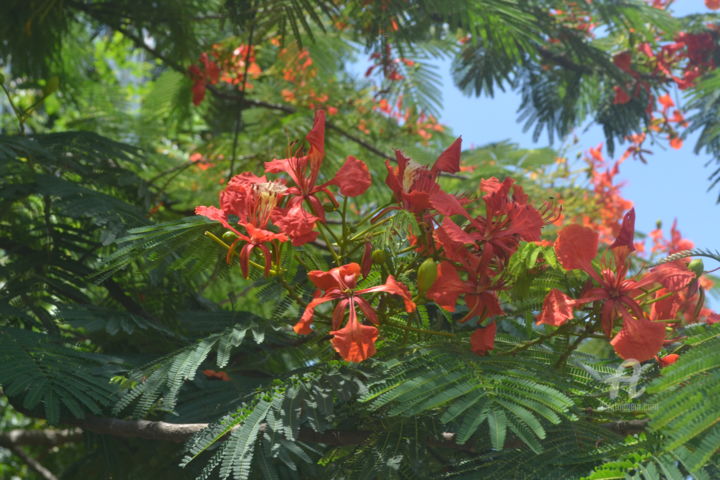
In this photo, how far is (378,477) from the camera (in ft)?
3.73

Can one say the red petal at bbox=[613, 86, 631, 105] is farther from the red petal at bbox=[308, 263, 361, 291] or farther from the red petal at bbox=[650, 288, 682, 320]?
the red petal at bbox=[308, 263, 361, 291]

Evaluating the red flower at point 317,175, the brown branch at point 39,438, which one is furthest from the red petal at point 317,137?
the brown branch at point 39,438

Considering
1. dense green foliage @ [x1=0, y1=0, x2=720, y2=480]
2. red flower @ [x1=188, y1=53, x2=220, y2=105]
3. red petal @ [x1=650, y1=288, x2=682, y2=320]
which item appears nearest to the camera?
dense green foliage @ [x1=0, y1=0, x2=720, y2=480]

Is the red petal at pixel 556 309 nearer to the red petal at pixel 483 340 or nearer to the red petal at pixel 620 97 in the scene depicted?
the red petal at pixel 483 340

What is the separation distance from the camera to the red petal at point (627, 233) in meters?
1.13

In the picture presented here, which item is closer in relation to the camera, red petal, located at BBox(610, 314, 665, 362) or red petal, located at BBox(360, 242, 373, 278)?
red petal, located at BBox(610, 314, 665, 362)

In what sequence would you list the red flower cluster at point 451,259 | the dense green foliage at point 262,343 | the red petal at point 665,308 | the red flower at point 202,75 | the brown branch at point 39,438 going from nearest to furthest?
the dense green foliage at point 262,343
the red flower cluster at point 451,259
the red petal at point 665,308
the brown branch at point 39,438
the red flower at point 202,75

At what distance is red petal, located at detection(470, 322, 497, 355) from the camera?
1.09 m

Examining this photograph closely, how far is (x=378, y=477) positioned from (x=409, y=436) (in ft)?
0.25

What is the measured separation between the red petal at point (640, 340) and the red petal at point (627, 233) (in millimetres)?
123

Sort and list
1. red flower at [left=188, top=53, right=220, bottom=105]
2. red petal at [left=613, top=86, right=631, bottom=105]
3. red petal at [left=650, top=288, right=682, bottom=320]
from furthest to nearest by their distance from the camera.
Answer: red petal at [left=613, top=86, right=631, bottom=105] → red flower at [left=188, top=53, right=220, bottom=105] → red petal at [left=650, top=288, right=682, bottom=320]

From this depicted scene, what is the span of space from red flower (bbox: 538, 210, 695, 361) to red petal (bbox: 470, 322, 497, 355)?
7 cm

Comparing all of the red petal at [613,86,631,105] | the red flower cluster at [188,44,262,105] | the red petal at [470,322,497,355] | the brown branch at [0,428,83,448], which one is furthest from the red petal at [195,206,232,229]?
the red petal at [613,86,631,105]
